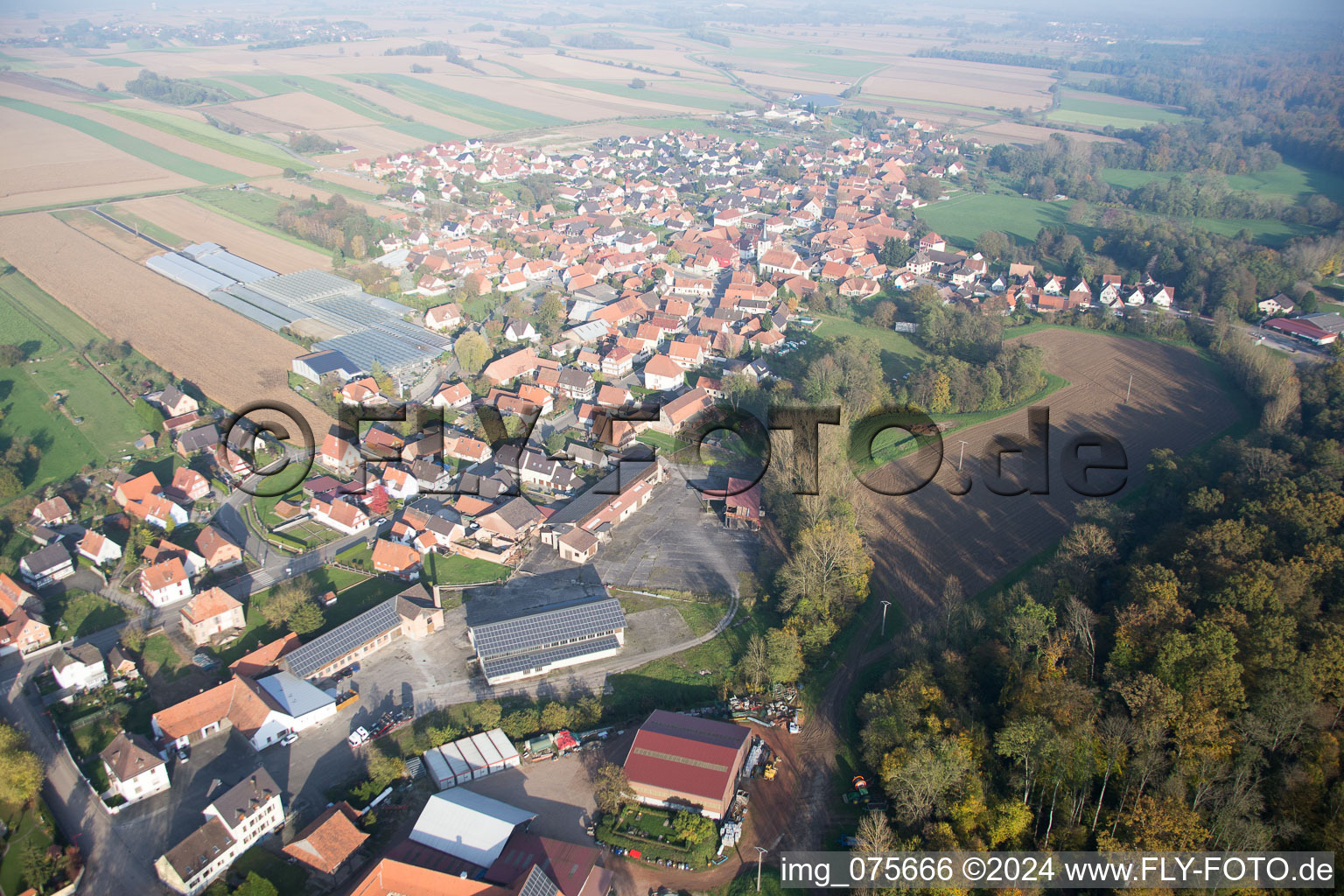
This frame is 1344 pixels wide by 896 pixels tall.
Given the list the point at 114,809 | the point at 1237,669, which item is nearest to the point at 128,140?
the point at 114,809

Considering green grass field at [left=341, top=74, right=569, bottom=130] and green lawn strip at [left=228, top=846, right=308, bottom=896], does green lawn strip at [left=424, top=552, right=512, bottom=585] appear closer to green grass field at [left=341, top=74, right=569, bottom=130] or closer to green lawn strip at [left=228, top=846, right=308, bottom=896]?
green lawn strip at [left=228, top=846, right=308, bottom=896]

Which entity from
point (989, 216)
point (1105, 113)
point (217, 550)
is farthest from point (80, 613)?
point (1105, 113)

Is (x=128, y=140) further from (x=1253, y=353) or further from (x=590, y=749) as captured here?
(x=1253, y=353)

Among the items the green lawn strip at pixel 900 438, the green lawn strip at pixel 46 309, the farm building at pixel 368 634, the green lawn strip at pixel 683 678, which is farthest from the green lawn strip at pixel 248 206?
the green lawn strip at pixel 683 678

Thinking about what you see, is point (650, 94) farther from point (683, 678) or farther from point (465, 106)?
point (683, 678)

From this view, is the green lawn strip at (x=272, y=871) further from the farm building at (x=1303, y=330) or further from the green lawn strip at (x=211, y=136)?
the green lawn strip at (x=211, y=136)

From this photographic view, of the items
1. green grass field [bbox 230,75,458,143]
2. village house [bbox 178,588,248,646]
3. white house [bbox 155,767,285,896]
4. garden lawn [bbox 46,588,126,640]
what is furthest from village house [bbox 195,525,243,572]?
green grass field [bbox 230,75,458,143]
